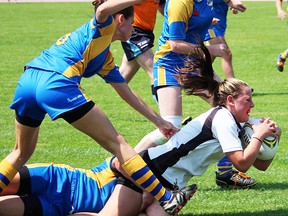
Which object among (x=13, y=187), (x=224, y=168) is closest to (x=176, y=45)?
(x=224, y=168)

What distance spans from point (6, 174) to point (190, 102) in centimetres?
568

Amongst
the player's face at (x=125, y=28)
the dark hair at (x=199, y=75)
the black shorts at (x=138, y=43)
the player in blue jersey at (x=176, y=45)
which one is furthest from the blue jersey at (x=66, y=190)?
the black shorts at (x=138, y=43)

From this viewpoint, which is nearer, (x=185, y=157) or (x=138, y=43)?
(x=185, y=157)

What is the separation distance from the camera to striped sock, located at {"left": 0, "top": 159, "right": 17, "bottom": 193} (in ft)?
18.0

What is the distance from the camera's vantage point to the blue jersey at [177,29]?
22.7 feet

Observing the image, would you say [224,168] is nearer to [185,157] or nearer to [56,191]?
[185,157]

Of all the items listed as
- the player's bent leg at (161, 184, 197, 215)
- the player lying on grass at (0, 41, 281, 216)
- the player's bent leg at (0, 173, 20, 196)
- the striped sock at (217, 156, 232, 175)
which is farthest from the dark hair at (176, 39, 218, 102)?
the player's bent leg at (0, 173, 20, 196)

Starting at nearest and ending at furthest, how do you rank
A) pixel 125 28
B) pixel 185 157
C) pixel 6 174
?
pixel 6 174 → pixel 185 157 → pixel 125 28

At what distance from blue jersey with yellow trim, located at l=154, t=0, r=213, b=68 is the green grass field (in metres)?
1.14

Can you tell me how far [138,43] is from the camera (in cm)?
976

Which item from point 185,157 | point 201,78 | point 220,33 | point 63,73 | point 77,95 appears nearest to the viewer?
point 77,95

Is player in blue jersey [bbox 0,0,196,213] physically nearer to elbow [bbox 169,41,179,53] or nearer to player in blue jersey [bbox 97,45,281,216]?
player in blue jersey [bbox 97,45,281,216]

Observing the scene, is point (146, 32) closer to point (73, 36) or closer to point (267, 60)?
point (73, 36)

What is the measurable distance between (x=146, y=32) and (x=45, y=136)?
2045 millimetres
